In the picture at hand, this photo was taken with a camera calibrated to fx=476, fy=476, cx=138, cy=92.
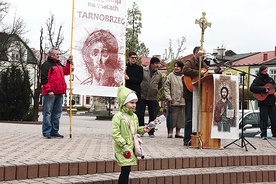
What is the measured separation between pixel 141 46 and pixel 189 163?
99.7ft

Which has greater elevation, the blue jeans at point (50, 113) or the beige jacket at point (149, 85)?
the beige jacket at point (149, 85)

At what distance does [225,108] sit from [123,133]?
12.1 ft

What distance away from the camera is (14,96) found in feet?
80.4

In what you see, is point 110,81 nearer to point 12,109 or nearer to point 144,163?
point 144,163

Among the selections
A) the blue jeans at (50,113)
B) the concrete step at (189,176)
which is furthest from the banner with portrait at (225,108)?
the blue jeans at (50,113)

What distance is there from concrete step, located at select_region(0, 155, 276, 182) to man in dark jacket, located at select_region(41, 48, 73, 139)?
327 centimetres

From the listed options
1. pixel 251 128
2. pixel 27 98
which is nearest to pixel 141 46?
pixel 27 98

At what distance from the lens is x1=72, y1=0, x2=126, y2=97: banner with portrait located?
32.2ft

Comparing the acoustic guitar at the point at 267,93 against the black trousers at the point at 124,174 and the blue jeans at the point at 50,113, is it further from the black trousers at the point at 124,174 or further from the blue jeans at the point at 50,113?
the black trousers at the point at 124,174

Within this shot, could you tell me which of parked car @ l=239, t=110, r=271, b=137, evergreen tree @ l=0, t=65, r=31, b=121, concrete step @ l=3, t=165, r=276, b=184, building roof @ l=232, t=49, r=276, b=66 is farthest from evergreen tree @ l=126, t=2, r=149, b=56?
building roof @ l=232, t=49, r=276, b=66

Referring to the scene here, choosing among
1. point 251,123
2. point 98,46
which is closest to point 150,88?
point 98,46

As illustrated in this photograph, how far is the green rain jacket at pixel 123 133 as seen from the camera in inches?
217

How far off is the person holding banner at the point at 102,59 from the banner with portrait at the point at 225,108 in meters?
2.49

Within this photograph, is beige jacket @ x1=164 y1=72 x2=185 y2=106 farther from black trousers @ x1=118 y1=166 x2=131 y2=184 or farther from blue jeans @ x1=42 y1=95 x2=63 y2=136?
black trousers @ x1=118 y1=166 x2=131 y2=184
